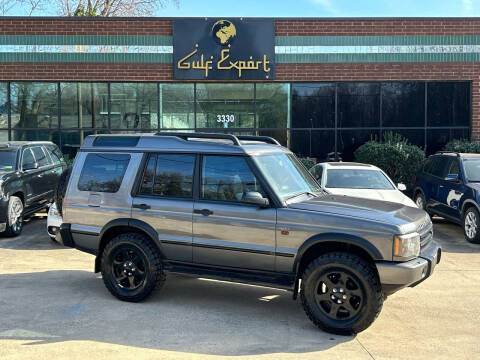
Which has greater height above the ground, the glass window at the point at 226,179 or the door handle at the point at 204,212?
the glass window at the point at 226,179

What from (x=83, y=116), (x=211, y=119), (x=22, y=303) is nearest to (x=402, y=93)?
(x=211, y=119)

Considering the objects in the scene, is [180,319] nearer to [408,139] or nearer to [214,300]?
[214,300]

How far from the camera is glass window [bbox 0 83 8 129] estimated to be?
1675 cm

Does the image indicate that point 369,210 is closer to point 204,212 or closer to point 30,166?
point 204,212

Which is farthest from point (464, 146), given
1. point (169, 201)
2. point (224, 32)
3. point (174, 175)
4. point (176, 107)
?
point (169, 201)

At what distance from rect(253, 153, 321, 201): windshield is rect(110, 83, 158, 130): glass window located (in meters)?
11.2

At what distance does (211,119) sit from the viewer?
55.0 ft

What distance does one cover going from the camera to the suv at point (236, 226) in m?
4.89

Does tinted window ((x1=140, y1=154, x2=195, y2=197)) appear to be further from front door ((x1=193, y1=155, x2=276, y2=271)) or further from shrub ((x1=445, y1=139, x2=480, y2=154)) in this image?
shrub ((x1=445, y1=139, x2=480, y2=154))

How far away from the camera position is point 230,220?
17.5 ft

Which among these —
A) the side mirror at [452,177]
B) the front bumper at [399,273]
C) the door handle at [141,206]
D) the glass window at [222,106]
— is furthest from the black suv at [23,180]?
the side mirror at [452,177]

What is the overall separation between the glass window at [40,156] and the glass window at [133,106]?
16.7ft

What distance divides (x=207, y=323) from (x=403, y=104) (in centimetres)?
1350

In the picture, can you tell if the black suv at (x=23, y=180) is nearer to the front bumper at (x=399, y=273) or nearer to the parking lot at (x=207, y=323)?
the parking lot at (x=207, y=323)
